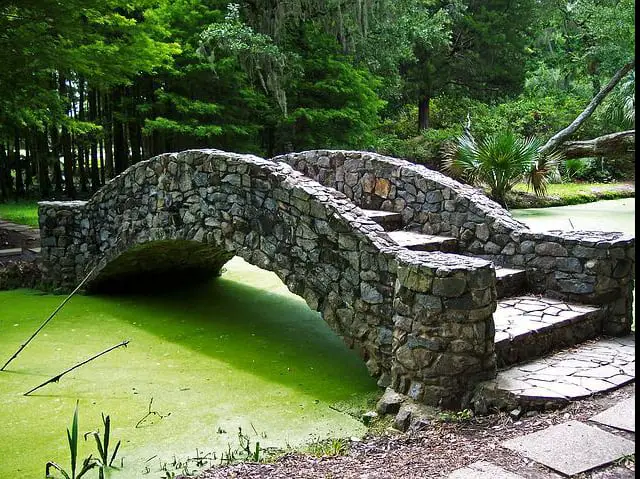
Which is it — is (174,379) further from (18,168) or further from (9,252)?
(18,168)

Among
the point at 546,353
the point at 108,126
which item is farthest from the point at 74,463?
the point at 108,126

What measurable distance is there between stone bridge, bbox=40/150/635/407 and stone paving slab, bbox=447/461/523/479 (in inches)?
38.5

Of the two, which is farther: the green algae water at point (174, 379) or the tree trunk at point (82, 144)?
the tree trunk at point (82, 144)

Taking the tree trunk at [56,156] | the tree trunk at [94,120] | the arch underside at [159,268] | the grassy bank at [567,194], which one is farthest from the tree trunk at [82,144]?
the grassy bank at [567,194]

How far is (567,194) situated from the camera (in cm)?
1374

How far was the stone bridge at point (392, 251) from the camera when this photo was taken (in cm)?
387

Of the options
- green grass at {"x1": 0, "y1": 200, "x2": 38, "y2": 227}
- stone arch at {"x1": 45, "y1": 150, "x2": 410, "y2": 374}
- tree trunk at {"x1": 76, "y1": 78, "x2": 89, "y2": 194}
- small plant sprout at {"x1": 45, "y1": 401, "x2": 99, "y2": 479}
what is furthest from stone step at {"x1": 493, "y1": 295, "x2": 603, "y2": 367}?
tree trunk at {"x1": 76, "y1": 78, "x2": 89, "y2": 194}

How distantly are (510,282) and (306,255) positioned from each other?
167 centimetres

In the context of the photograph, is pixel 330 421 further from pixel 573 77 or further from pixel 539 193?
pixel 573 77

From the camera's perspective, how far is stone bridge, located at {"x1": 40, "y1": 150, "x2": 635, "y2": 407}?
3.87 meters

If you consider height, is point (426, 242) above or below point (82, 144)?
below

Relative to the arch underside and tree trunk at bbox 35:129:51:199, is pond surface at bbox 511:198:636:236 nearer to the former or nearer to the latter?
the arch underside

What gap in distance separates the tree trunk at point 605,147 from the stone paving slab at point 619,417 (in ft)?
35.8

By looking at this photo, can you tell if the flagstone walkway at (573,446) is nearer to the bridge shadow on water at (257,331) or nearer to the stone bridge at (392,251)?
the stone bridge at (392,251)
